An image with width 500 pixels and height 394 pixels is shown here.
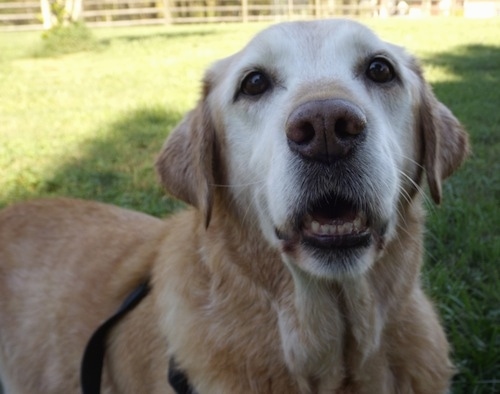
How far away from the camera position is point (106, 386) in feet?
9.35

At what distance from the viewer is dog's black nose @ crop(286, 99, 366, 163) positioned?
1.82 m

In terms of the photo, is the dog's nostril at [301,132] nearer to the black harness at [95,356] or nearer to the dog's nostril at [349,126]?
the dog's nostril at [349,126]

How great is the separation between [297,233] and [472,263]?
75.8 inches

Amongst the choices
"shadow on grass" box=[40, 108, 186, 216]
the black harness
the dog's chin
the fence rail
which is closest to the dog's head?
the dog's chin

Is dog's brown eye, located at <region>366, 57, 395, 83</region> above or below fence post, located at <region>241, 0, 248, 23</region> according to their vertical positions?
above

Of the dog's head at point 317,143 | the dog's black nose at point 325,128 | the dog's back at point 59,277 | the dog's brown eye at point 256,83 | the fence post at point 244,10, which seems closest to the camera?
the dog's black nose at point 325,128

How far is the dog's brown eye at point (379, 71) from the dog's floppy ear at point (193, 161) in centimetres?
69

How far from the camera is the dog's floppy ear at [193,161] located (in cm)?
250

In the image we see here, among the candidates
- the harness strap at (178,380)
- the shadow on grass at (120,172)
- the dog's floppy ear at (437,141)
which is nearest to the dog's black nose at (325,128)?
the dog's floppy ear at (437,141)

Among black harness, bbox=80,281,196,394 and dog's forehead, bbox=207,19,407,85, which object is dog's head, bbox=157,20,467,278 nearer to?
dog's forehead, bbox=207,19,407,85

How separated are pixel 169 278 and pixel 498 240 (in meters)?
2.17

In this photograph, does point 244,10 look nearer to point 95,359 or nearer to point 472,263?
point 472,263

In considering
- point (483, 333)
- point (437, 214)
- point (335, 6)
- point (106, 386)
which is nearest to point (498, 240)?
point (437, 214)

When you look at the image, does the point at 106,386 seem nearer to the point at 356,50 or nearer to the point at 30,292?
the point at 30,292
